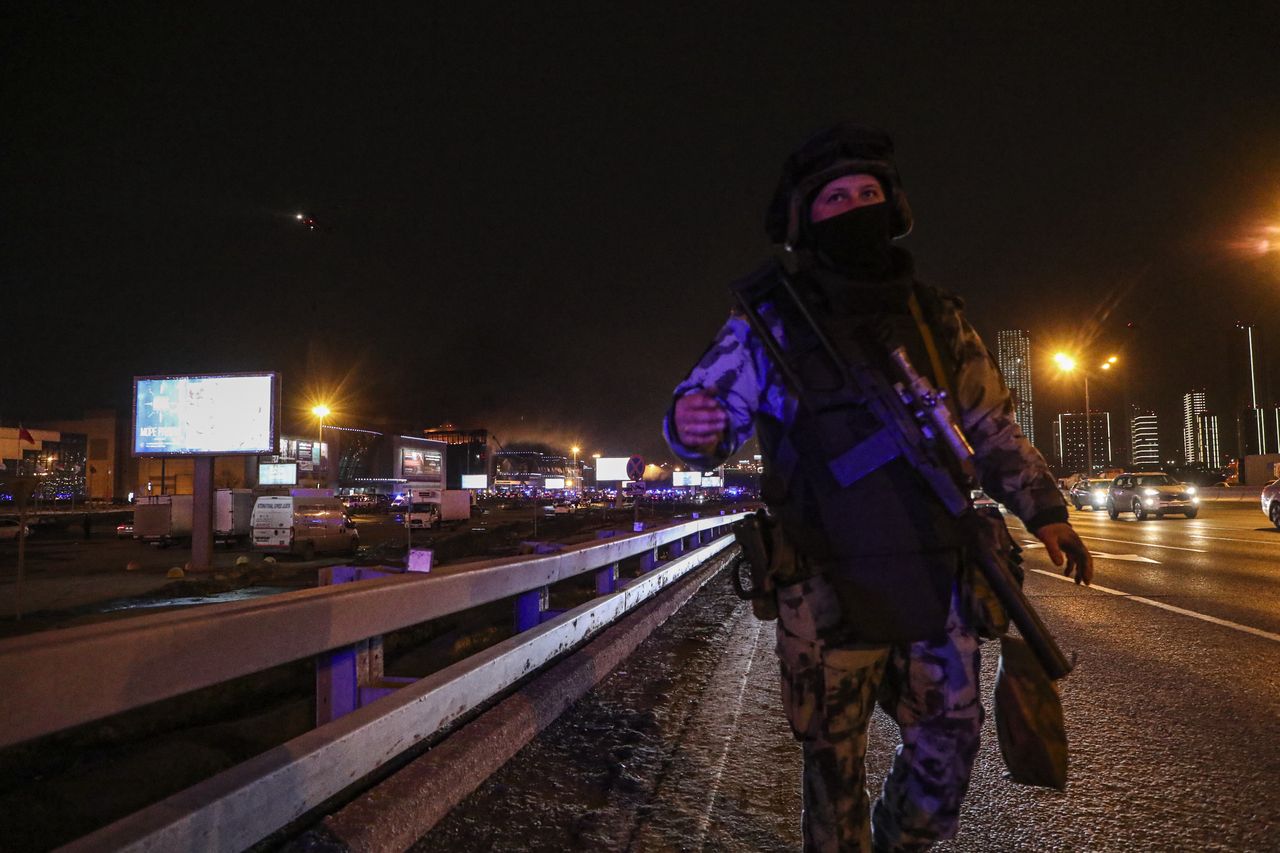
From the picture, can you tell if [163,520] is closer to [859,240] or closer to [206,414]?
[206,414]

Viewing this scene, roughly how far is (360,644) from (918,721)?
2311mm

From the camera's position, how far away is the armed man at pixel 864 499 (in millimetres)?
1985

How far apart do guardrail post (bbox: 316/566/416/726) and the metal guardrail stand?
0.05m

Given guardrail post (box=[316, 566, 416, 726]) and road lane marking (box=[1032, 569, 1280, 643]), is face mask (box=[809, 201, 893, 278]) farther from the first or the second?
road lane marking (box=[1032, 569, 1280, 643])

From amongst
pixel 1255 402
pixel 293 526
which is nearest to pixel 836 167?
pixel 293 526

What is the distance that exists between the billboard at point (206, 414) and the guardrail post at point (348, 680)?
67.4ft

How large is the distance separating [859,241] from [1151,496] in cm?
3167

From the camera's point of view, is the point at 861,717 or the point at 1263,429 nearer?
the point at 861,717

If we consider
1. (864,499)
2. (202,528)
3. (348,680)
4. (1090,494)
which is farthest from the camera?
(1090,494)

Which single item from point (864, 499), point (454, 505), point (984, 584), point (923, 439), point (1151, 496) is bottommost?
point (454, 505)

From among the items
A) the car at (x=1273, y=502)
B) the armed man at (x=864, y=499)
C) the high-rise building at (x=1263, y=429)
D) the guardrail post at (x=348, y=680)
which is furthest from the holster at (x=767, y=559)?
the high-rise building at (x=1263, y=429)

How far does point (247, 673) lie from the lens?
2.19 m

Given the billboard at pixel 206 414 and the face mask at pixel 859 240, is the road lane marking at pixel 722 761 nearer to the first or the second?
the face mask at pixel 859 240

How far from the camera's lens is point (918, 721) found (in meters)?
2.06
